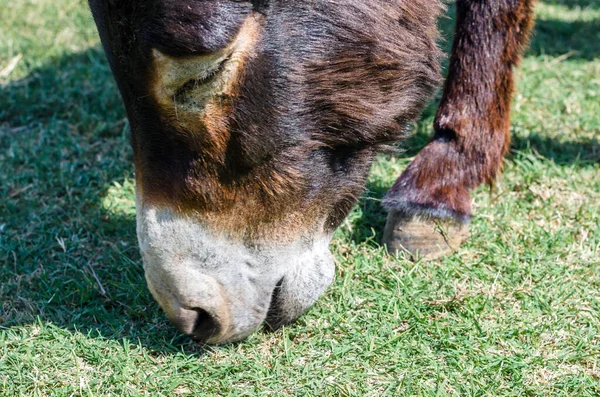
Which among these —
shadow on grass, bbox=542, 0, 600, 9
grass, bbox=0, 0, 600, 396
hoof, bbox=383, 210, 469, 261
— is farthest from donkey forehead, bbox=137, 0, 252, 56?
shadow on grass, bbox=542, 0, 600, 9

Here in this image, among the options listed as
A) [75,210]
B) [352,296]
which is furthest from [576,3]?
[75,210]

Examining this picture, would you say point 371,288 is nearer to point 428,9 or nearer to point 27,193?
point 428,9

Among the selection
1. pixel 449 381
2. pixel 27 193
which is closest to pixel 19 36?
pixel 27 193

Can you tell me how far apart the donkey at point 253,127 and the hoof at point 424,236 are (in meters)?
0.41

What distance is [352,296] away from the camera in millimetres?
2584

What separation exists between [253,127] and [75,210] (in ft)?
4.82

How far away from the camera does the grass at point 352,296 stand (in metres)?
2.20

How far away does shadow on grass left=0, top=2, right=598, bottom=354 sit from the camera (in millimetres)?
2545

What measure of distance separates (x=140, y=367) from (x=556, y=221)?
1.80m

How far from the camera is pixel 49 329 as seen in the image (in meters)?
2.43

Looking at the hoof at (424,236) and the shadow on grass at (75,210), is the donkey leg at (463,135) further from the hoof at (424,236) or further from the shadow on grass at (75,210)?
the shadow on grass at (75,210)

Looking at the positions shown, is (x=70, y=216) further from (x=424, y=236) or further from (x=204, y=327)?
(x=424, y=236)

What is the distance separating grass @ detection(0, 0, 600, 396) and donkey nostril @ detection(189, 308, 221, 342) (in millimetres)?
98

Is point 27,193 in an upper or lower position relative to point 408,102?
lower
